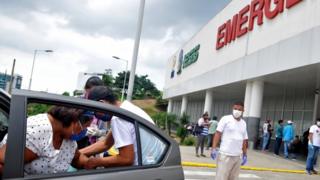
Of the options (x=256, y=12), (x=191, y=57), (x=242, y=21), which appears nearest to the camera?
(x=256, y=12)

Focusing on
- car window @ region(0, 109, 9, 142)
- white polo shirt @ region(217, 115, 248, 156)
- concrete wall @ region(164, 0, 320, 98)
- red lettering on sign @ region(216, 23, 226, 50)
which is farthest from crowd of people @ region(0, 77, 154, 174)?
red lettering on sign @ region(216, 23, 226, 50)

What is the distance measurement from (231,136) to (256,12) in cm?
1460

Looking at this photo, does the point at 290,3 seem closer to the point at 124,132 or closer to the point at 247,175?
the point at 247,175

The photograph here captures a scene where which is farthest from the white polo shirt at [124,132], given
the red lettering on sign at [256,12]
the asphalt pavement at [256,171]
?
the red lettering on sign at [256,12]

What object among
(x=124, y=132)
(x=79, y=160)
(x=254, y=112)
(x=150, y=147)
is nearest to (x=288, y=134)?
(x=254, y=112)

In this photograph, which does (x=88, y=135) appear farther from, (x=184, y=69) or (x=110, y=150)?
(x=184, y=69)

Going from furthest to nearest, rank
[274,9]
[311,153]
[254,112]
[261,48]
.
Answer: [254,112] < [261,48] < [274,9] < [311,153]

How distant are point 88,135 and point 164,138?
28.4 inches

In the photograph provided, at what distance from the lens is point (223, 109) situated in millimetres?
39500

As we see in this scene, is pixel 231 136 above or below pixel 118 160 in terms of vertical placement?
above

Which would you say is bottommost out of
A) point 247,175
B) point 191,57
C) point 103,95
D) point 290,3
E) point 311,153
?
point 247,175

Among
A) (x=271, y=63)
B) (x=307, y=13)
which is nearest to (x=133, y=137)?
(x=307, y=13)

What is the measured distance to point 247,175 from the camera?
12227mm

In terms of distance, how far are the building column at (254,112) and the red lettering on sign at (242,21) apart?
8.85 feet
